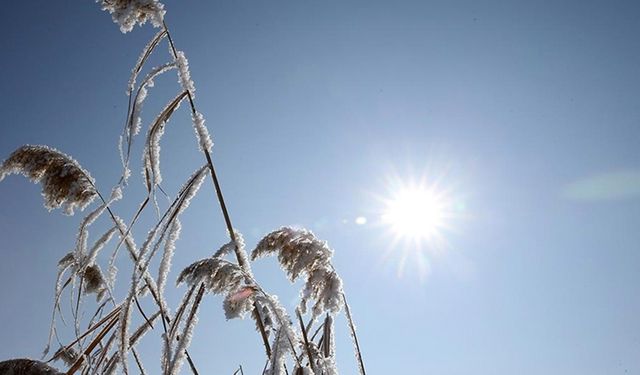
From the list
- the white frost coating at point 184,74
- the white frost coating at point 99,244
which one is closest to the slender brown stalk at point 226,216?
the white frost coating at point 184,74

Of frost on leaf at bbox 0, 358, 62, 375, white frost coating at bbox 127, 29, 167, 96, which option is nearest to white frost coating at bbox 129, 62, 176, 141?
white frost coating at bbox 127, 29, 167, 96

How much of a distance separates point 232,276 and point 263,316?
391 millimetres

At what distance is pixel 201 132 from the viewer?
2.05m

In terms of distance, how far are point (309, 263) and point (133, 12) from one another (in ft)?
4.40

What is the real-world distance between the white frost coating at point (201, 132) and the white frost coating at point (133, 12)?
0.45 metres

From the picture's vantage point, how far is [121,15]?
2229mm

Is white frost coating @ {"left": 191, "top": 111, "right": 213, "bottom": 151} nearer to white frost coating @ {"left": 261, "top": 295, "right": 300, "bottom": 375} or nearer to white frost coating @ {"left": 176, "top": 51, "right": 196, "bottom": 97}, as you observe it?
white frost coating @ {"left": 176, "top": 51, "right": 196, "bottom": 97}

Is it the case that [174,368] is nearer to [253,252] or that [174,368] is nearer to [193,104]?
[253,252]

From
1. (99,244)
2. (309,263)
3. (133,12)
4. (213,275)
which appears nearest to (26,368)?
(99,244)

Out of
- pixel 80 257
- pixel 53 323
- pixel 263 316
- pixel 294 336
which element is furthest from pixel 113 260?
pixel 294 336

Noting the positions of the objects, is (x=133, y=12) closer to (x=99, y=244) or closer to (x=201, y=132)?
(x=201, y=132)

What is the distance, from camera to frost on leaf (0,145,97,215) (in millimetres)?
2375

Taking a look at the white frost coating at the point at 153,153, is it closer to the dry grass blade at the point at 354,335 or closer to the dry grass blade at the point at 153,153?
the dry grass blade at the point at 153,153

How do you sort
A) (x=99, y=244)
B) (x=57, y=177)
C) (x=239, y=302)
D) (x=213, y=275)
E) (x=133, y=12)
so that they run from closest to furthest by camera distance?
1. (x=213, y=275)
2. (x=239, y=302)
3. (x=99, y=244)
4. (x=133, y=12)
5. (x=57, y=177)
